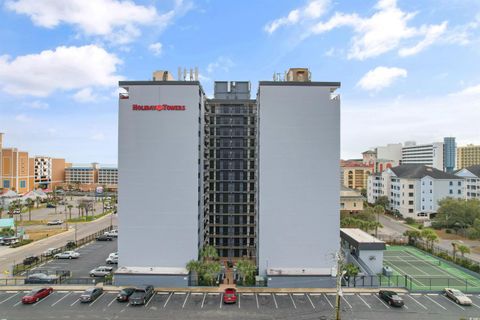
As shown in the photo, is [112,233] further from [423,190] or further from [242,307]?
[423,190]

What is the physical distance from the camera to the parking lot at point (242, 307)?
27219mm

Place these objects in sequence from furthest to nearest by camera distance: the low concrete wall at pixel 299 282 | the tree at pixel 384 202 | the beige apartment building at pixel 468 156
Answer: the beige apartment building at pixel 468 156
the tree at pixel 384 202
the low concrete wall at pixel 299 282

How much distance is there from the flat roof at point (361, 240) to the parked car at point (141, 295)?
84.1 feet

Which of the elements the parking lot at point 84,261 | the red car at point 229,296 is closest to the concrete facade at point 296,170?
the red car at point 229,296

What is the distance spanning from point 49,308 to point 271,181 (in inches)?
967

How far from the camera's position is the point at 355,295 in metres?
32.0

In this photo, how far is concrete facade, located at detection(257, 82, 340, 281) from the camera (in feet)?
117

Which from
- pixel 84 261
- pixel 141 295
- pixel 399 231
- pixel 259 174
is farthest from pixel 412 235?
pixel 84 261

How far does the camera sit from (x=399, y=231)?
220ft

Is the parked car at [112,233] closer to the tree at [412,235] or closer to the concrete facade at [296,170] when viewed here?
the concrete facade at [296,170]

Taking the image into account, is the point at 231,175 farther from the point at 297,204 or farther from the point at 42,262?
the point at 42,262

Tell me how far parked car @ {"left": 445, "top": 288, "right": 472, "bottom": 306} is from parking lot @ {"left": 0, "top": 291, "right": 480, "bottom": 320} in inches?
20.0

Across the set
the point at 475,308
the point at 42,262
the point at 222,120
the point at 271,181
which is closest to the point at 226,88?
the point at 222,120

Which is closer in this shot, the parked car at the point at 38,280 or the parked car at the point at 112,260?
the parked car at the point at 38,280
